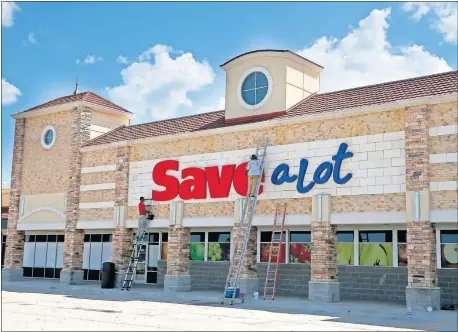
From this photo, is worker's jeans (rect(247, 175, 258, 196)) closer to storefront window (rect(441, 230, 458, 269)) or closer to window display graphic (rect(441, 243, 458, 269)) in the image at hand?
storefront window (rect(441, 230, 458, 269))

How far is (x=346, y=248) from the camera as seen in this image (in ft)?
84.3

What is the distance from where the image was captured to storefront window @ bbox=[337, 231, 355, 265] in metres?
25.5

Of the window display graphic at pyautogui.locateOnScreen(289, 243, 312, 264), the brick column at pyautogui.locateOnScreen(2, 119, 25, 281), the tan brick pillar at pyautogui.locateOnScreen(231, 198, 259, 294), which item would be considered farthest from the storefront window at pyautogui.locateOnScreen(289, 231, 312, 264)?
the brick column at pyautogui.locateOnScreen(2, 119, 25, 281)

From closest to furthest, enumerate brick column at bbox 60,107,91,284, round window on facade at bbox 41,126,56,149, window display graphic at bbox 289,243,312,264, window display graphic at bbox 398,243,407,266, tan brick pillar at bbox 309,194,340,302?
tan brick pillar at bbox 309,194,340,302, window display graphic at bbox 398,243,407,266, window display graphic at bbox 289,243,312,264, brick column at bbox 60,107,91,284, round window on facade at bbox 41,126,56,149

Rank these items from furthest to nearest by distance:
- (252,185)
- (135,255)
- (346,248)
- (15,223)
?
(15,223)
(135,255)
(346,248)
(252,185)

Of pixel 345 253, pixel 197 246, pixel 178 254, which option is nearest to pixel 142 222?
pixel 178 254

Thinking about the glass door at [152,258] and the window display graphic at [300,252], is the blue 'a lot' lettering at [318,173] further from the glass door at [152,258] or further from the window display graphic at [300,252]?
the glass door at [152,258]

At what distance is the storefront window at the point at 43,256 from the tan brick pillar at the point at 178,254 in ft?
34.4

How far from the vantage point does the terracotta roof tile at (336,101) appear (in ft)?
74.4

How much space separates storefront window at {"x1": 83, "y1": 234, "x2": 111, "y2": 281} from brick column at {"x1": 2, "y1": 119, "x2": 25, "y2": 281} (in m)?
3.84

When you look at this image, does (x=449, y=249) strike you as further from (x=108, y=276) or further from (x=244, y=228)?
(x=108, y=276)

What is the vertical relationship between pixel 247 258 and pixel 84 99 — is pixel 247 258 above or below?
below

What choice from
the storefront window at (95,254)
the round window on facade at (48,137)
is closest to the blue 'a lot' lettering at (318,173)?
the storefront window at (95,254)

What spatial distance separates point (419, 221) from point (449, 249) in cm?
334
